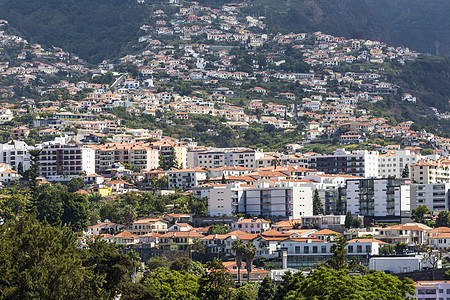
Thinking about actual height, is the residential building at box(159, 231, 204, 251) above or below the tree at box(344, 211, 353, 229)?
below

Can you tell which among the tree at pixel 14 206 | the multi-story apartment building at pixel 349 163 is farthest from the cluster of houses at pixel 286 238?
the multi-story apartment building at pixel 349 163

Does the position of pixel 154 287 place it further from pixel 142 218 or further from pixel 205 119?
pixel 205 119

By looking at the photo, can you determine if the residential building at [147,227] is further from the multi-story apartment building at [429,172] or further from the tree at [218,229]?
the multi-story apartment building at [429,172]

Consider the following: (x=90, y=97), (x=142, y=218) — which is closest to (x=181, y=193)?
(x=142, y=218)

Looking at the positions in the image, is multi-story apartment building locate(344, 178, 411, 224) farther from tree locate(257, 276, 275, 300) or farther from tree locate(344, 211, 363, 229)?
tree locate(257, 276, 275, 300)

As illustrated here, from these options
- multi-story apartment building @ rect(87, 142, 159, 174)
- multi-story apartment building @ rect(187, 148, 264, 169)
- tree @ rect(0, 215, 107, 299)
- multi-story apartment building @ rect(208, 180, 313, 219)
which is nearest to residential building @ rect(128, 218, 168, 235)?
multi-story apartment building @ rect(208, 180, 313, 219)

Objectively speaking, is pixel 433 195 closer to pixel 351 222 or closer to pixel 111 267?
pixel 351 222
